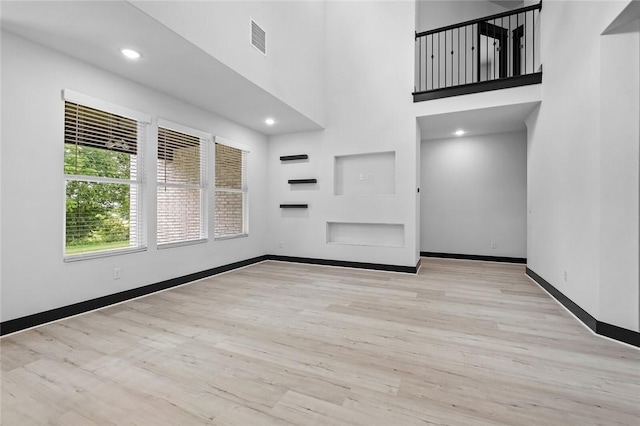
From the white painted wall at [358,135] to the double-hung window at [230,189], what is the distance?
28.7 inches

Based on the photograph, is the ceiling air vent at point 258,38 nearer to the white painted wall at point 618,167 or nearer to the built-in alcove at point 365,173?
the built-in alcove at point 365,173

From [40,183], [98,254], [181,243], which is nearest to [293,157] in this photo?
[181,243]

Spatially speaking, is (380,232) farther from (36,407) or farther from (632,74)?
(36,407)

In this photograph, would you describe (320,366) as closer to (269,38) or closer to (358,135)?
(269,38)

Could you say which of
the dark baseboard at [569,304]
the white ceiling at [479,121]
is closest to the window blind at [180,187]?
the white ceiling at [479,121]

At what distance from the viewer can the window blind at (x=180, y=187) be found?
12.7 feet

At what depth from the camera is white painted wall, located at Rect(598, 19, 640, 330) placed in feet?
7.27

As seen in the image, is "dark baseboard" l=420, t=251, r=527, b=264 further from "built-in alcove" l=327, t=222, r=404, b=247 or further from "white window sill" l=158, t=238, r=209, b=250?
"white window sill" l=158, t=238, r=209, b=250

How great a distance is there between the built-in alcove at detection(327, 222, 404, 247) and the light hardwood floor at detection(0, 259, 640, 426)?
1768 millimetres

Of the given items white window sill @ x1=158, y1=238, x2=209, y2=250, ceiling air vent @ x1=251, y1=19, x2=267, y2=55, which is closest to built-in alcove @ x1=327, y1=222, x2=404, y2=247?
white window sill @ x1=158, y1=238, x2=209, y2=250

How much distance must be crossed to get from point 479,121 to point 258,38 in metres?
3.81

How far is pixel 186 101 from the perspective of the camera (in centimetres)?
412

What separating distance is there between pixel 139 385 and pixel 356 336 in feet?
5.11

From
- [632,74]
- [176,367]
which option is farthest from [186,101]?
[632,74]
